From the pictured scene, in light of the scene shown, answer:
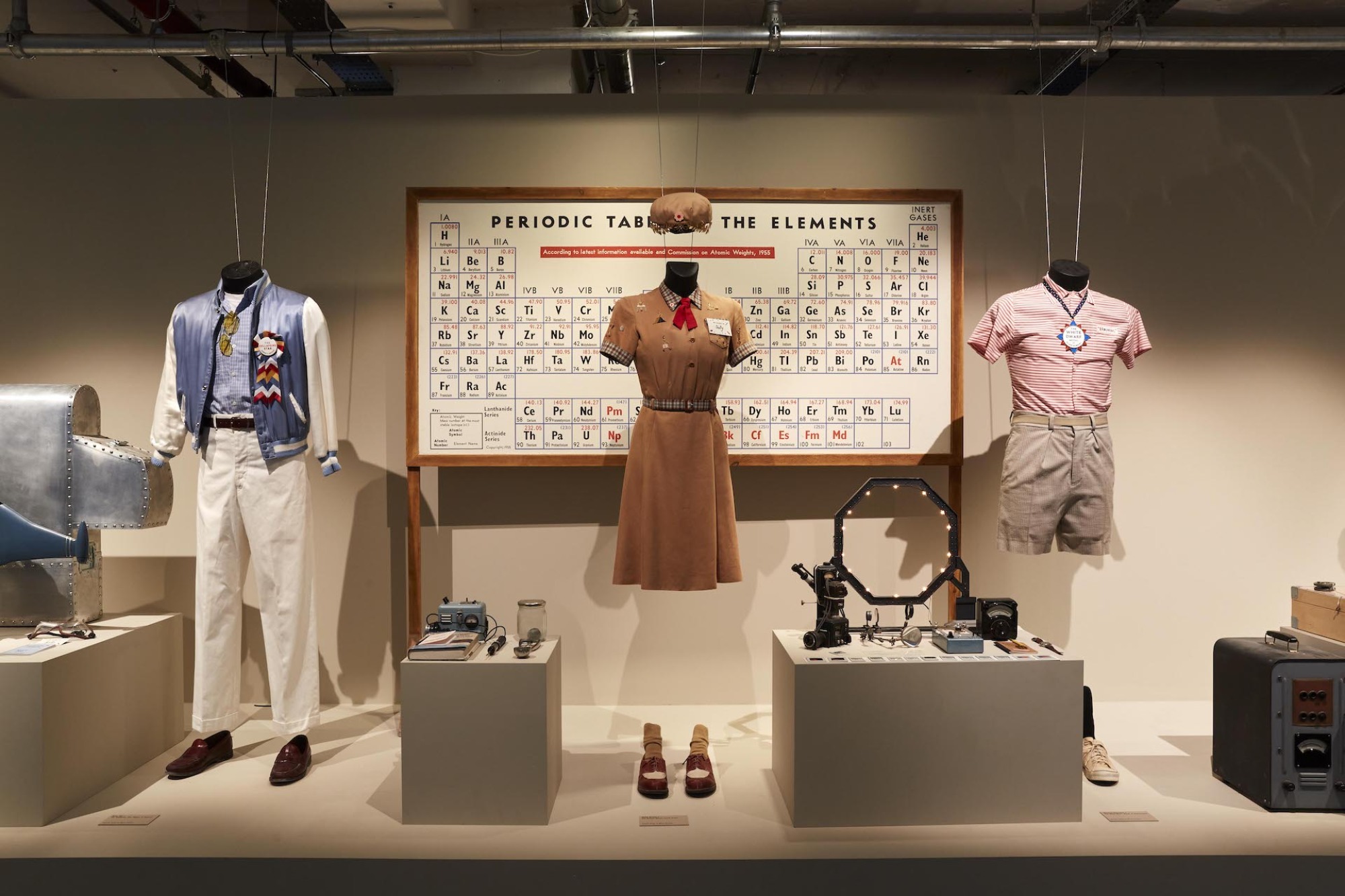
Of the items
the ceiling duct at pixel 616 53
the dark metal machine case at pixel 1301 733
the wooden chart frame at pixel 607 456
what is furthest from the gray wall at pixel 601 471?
the dark metal machine case at pixel 1301 733

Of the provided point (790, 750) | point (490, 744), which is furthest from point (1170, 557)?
point (490, 744)

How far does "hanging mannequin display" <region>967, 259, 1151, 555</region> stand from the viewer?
3.46 m

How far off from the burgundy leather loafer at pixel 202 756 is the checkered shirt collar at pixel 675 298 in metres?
2.35

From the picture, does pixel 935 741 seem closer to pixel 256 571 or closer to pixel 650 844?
pixel 650 844

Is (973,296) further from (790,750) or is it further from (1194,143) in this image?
(790,750)

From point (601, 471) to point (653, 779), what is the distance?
4.85 feet

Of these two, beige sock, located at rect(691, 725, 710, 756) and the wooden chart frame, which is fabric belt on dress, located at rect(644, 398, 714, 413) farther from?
beige sock, located at rect(691, 725, 710, 756)

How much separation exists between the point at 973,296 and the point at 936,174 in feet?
1.93

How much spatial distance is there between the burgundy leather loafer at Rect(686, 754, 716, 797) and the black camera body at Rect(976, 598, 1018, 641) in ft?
3.51

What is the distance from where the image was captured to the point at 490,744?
2.80 m

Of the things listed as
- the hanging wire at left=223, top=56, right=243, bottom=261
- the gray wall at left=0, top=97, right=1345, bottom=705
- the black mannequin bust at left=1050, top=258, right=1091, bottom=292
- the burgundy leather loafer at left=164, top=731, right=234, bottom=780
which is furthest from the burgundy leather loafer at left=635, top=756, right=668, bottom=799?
the hanging wire at left=223, top=56, right=243, bottom=261

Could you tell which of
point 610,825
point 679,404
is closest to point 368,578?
point 679,404

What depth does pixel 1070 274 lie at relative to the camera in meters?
3.54

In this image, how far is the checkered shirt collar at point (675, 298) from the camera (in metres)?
3.46
